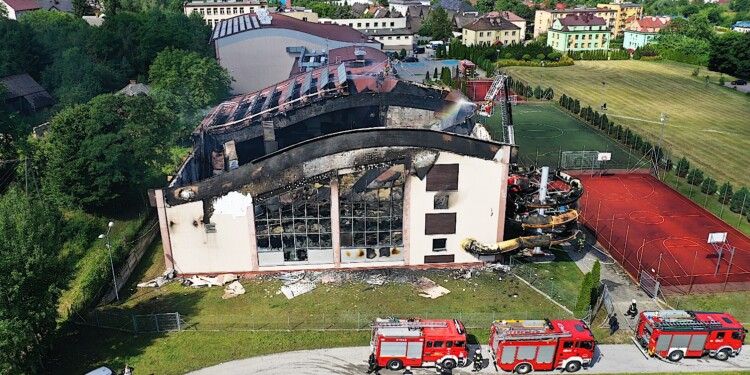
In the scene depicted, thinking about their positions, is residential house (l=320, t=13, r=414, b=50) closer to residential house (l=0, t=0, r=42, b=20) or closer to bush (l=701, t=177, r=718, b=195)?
residential house (l=0, t=0, r=42, b=20)

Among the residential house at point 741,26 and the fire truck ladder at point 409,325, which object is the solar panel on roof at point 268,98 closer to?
the fire truck ladder at point 409,325

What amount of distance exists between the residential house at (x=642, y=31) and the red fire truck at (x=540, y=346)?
468 ft

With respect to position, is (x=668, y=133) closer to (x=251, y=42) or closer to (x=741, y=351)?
(x=741, y=351)

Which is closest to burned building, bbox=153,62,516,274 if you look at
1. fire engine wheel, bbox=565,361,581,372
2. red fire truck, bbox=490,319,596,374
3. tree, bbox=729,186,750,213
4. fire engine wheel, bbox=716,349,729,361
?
red fire truck, bbox=490,319,596,374

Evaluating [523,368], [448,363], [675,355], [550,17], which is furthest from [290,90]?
[550,17]

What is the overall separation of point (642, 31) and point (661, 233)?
126 metres

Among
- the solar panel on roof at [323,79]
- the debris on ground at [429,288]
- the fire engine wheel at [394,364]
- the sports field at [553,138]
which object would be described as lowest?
the fire engine wheel at [394,364]

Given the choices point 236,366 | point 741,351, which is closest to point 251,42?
point 236,366

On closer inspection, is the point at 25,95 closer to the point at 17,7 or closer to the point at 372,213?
the point at 17,7

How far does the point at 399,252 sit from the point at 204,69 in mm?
47549

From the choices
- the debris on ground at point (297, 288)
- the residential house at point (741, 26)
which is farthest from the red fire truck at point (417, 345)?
the residential house at point (741, 26)

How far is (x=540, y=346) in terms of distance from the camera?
101 ft

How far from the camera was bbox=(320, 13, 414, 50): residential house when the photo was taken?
141625 mm

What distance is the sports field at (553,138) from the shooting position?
69.1 metres
